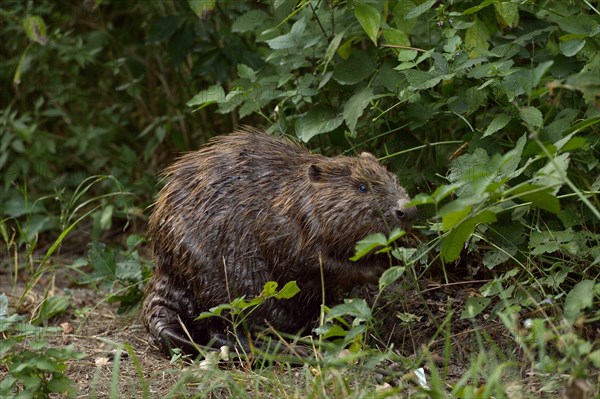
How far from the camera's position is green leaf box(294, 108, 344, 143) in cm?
421

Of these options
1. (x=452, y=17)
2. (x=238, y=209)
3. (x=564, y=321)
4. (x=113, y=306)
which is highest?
(x=452, y=17)

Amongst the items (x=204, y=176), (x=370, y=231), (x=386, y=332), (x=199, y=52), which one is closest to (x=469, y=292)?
(x=386, y=332)

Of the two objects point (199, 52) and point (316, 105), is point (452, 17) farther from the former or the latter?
point (199, 52)

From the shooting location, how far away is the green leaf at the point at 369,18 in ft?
12.9

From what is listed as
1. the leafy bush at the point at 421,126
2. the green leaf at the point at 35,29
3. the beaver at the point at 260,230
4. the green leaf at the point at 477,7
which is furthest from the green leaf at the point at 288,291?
the green leaf at the point at 35,29

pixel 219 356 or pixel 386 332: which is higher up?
pixel 219 356

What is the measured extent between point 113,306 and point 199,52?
5.38 feet

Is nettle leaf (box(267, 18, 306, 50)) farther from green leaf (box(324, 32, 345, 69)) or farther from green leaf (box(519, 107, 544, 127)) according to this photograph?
green leaf (box(519, 107, 544, 127))

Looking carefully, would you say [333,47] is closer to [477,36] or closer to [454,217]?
[477,36]

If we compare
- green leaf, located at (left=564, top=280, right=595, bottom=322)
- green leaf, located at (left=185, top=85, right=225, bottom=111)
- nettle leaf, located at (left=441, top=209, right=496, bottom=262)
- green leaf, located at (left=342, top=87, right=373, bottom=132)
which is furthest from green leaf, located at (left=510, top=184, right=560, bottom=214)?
green leaf, located at (left=185, top=85, right=225, bottom=111)

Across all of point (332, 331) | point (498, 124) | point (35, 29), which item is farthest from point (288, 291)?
point (35, 29)

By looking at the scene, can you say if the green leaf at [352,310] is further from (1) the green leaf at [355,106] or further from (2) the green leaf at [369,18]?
(2) the green leaf at [369,18]

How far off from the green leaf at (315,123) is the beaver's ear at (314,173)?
370 mm

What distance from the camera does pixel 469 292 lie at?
4117 mm
